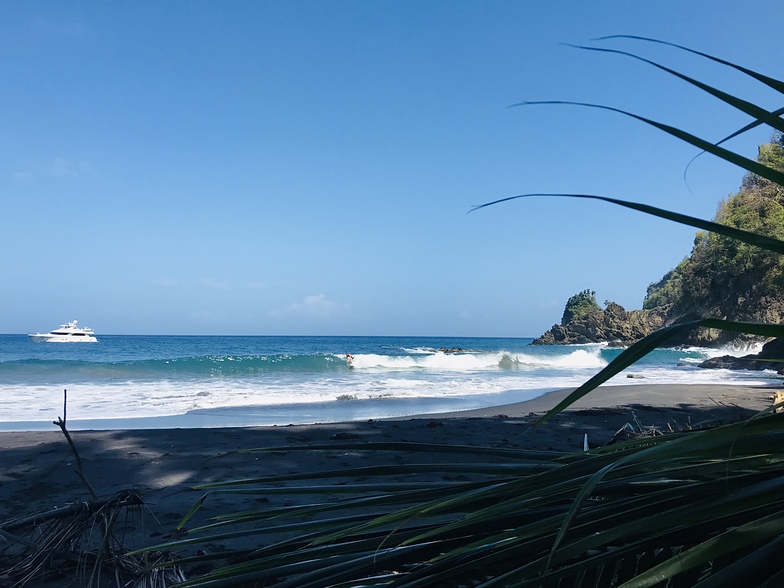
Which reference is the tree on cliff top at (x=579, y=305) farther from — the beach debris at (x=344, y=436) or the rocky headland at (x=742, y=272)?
the beach debris at (x=344, y=436)

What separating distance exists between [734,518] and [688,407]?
10.9 meters

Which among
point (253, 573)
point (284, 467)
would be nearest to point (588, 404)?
point (284, 467)

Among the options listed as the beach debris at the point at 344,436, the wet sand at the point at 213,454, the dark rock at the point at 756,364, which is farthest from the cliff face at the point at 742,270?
the beach debris at the point at 344,436

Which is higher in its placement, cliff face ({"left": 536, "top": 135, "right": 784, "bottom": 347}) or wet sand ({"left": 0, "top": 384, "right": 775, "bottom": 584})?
cliff face ({"left": 536, "top": 135, "right": 784, "bottom": 347})

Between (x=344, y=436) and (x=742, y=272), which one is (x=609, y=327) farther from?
(x=344, y=436)

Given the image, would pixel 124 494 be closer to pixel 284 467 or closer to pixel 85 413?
pixel 284 467

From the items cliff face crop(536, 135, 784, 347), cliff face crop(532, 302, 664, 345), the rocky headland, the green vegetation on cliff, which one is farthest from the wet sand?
cliff face crop(532, 302, 664, 345)

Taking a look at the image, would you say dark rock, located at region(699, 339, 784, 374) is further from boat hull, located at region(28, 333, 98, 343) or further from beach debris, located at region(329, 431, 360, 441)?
boat hull, located at region(28, 333, 98, 343)

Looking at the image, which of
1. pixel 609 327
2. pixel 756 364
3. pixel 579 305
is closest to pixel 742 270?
pixel 756 364

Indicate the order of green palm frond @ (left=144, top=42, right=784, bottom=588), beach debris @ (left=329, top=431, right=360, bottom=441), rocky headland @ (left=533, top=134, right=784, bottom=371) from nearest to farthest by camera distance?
green palm frond @ (left=144, top=42, right=784, bottom=588) < beach debris @ (left=329, top=431, right=360, bottom=441) < rocky headland @ (left=533, top=134, right=784, bottom=371)

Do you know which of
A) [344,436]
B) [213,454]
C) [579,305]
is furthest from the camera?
Answer: [579,305]

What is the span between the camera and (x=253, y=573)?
0.73 metres

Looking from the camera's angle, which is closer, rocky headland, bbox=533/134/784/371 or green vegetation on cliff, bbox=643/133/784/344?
rocky headland, bbox=533/134/784/371

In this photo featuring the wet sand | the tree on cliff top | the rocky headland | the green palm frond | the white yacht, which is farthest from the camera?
the tree on cliff top
